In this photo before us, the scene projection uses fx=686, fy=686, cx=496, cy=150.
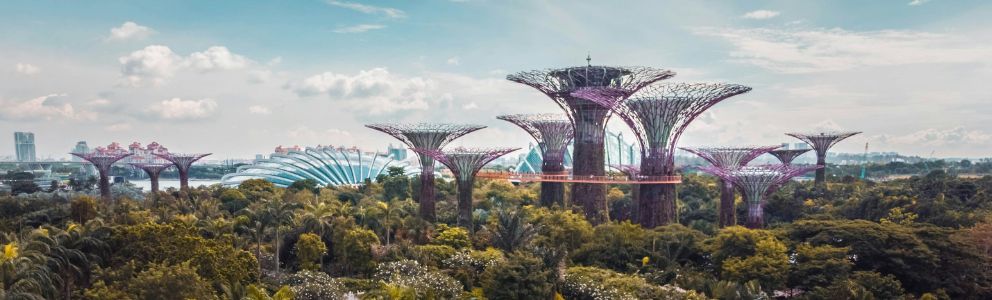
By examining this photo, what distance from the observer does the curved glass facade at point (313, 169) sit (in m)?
84.3

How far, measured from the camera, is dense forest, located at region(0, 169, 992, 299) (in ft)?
78.0

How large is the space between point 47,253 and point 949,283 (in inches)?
1324

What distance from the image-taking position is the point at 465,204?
134 ft

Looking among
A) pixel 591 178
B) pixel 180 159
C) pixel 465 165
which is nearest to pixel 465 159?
pixel 465 165

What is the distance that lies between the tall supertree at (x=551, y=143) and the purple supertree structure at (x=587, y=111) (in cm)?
420

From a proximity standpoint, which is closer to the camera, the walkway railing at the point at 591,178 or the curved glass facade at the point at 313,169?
the walkway railing at the point at 591,178

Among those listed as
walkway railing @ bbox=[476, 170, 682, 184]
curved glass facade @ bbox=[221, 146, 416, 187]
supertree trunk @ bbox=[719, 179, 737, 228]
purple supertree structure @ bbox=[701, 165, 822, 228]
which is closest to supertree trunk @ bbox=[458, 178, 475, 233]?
walkway railing @ bbox=[476, 170, 682, 184]

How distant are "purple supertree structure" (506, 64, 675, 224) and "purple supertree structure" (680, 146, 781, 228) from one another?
22.6 ft

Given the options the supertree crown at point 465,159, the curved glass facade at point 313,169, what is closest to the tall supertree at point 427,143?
the supertree crown at point 465,159

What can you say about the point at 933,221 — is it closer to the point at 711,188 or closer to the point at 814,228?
the point at 814,228

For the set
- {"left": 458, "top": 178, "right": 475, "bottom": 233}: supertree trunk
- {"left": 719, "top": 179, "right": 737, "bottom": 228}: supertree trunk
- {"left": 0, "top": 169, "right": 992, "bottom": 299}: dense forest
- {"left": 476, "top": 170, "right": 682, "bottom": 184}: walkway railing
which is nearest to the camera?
{"left": 0, "top": 169, "right": 992, "bottom": 299}: dense forest

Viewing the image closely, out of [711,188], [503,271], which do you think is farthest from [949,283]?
[711,188]

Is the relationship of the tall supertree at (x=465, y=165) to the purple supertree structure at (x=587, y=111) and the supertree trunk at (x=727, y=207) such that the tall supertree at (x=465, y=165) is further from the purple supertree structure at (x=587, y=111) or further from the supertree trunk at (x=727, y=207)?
the supertree trunk at (x=727, y=207)

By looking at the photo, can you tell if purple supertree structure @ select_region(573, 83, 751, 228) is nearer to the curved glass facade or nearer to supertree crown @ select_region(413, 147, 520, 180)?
supertree crown @ select_region(413, 147, 520, 180)
